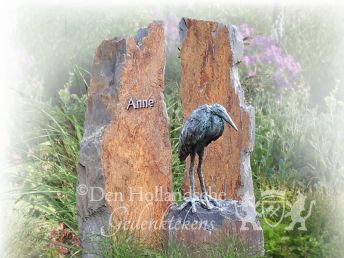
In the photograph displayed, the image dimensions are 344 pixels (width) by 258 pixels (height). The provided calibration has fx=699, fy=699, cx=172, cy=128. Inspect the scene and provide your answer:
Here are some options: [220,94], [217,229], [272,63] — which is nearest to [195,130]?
[217,229]

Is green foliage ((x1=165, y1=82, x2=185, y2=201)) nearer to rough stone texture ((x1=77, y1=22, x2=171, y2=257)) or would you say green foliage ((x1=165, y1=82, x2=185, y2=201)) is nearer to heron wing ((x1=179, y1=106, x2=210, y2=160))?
rough stone texture ((x1=77, y1=22, x2=171, y2=257))

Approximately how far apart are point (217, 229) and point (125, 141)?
1001 millimetres

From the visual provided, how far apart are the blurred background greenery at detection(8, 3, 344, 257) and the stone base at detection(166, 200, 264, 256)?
5.0 inches

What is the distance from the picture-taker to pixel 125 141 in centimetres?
554

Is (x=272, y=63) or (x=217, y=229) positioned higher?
(x=272, y=63)

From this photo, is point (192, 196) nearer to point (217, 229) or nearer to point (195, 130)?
point (217, 229)

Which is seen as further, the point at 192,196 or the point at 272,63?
the point at 272,63

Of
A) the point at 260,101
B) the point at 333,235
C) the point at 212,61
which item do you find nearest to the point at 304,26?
the point at 260,101

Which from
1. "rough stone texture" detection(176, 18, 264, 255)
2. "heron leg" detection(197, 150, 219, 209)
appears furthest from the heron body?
"rough stone texture" detection(176, 18, 264, 255)

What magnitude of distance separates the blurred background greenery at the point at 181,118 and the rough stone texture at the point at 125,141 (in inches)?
11.1

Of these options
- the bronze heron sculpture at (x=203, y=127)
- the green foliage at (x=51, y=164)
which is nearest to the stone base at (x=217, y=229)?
the bronze heron sculpture at (x=203, y=127)

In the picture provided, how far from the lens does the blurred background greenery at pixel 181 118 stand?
611 cm

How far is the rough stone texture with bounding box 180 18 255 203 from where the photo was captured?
20.7 ft

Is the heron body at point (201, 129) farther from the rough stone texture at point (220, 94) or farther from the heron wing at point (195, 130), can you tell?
the rough stone texture at point (220, 94)
